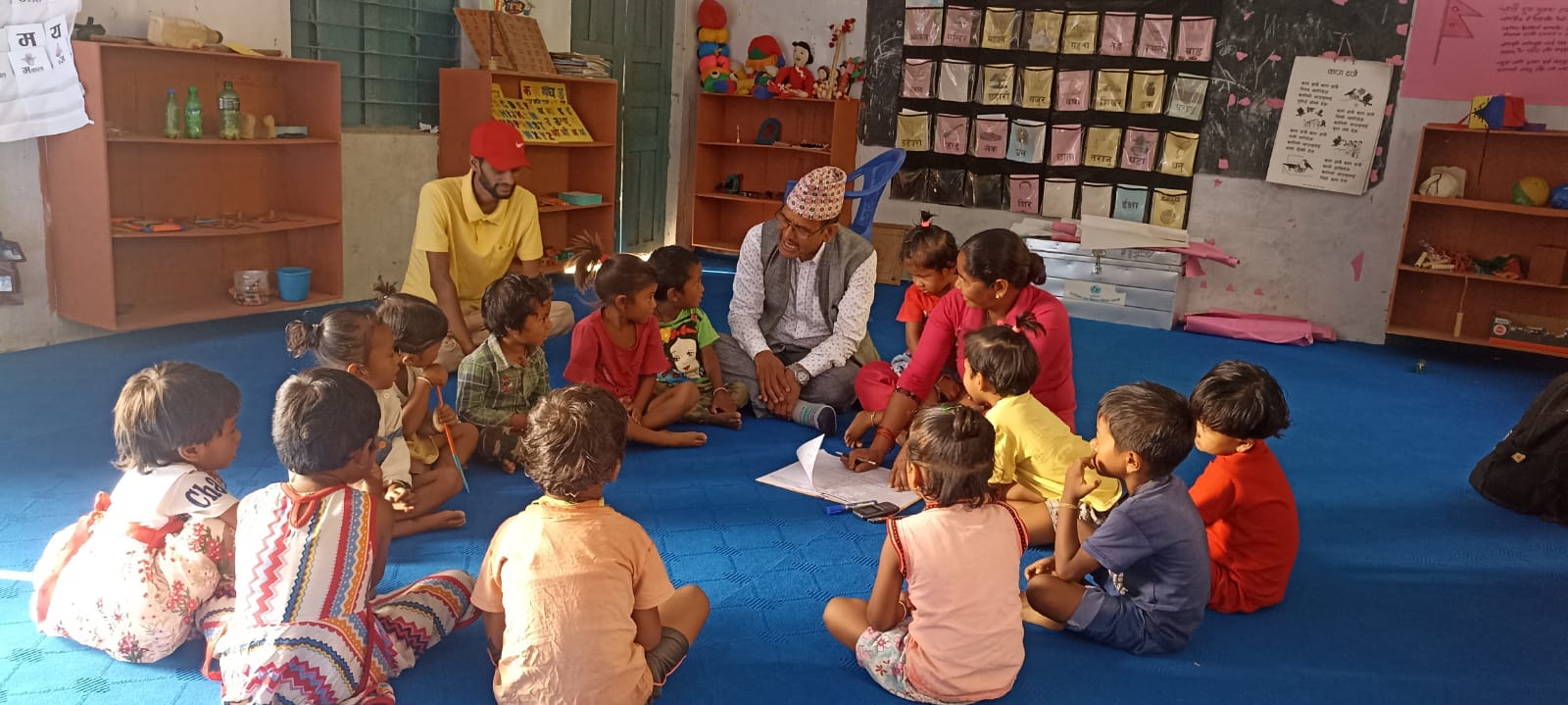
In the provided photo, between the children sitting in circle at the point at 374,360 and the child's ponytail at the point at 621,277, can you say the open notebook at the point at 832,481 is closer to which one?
the child's ponytail at the point at 621,277

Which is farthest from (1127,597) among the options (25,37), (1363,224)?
(1363,224)

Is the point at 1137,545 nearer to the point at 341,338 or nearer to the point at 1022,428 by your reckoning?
the point at 1022,428

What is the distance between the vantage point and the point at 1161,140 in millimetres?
7121

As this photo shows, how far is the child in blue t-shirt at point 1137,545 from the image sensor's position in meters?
2.34

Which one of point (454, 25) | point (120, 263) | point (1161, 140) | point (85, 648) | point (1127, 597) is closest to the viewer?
point (85, 648)

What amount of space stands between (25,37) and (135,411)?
10.0ft

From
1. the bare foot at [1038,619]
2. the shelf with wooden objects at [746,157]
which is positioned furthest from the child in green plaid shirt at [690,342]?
the shelf with wooden objects at [746,157]

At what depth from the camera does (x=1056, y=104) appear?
7379mm

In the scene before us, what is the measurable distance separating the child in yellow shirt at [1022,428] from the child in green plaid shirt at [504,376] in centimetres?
130

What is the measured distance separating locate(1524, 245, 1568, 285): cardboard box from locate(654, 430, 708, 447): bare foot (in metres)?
4.86

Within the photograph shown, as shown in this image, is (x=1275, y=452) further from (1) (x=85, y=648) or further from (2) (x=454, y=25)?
(2) (x=454, y=25)

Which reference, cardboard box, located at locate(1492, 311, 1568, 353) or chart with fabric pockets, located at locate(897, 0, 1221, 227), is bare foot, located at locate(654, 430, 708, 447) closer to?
chart with fabric pockets, located at locate(897, 0, 1221, 227)

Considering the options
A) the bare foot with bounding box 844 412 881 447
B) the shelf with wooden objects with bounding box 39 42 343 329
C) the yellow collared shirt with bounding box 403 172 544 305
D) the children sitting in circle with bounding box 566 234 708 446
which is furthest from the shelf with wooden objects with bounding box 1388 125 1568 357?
the shelf with wooden objects with bounding box 39 42 343 329

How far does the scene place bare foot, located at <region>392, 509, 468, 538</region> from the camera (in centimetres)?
291
